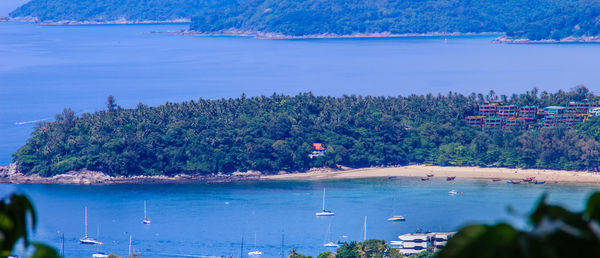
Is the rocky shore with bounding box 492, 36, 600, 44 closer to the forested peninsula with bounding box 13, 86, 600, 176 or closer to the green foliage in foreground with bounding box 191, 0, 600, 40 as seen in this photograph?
the green foliage in foreground with bounding box 191, 0, 600, 40

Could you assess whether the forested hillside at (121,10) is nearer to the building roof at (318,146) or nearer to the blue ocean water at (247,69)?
the blue ocean water at (247,69)

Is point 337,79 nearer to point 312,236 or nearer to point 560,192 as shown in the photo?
point 560,192

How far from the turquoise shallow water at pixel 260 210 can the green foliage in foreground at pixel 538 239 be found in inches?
879

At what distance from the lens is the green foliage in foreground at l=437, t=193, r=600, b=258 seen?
4.41ft

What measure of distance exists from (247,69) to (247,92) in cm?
1688

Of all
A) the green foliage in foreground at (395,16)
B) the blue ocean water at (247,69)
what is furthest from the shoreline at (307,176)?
the green foliage in foreground at (395,16)

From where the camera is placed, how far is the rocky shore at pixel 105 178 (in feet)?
113

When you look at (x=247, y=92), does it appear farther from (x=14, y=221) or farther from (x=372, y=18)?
(x=14, y=221)

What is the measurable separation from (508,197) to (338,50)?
68.4m

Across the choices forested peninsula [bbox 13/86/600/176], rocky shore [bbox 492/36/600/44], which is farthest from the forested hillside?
forested peninsula [bbox 13/86/600/176]

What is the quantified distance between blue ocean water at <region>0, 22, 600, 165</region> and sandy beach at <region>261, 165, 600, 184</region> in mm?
15471

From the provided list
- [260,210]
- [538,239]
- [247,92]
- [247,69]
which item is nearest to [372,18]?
[247,69]

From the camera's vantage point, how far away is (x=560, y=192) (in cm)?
3145

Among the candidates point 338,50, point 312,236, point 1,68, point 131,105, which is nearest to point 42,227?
point 312,236
